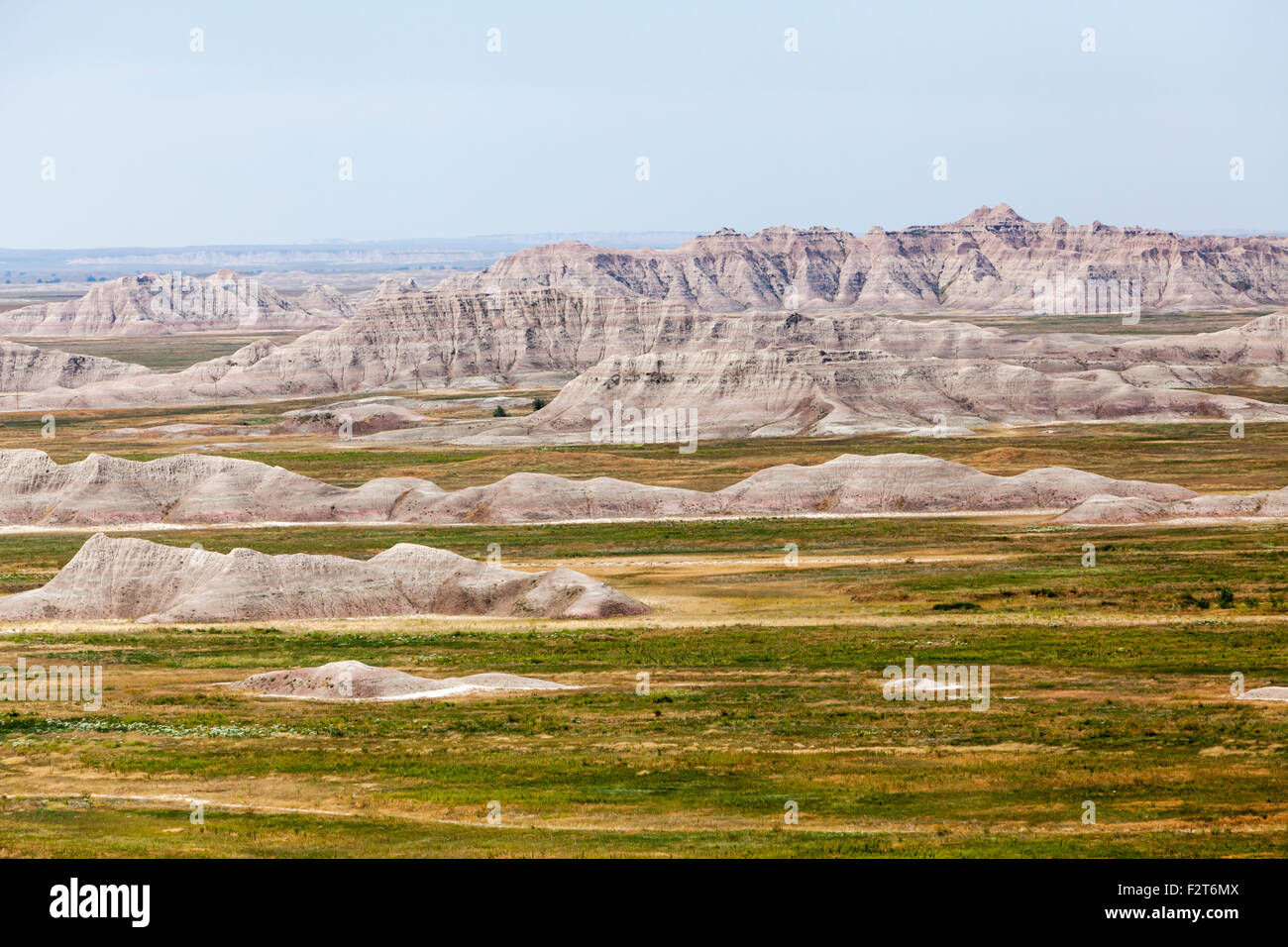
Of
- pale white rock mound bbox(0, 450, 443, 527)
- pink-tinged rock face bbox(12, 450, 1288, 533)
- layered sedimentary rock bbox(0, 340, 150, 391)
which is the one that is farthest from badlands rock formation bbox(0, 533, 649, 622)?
layered sedimentary rock bbox(0, 340, 150, 391)

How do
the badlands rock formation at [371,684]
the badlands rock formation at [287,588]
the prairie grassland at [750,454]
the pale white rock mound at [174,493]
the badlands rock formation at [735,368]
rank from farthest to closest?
the badlands rock formation at [735,368] → the prairie grassland at [750,454] → the pale white rock mound at [174,493] → the badlands rock formation at [287,588] → the badlands rock formation at [371,684]

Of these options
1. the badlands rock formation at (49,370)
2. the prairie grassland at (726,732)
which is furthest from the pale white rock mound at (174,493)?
the badlands rock formation at (49,370)

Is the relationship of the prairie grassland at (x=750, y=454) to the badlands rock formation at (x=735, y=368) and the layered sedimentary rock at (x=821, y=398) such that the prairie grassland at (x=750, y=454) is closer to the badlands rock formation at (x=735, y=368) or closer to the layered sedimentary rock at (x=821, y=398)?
the layered sedimentary rock at (x=821, y=398)

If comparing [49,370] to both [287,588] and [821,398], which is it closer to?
[821,398]

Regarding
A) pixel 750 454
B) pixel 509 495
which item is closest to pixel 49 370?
pixel 750 454

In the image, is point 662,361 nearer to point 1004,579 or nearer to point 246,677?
point 1004,579

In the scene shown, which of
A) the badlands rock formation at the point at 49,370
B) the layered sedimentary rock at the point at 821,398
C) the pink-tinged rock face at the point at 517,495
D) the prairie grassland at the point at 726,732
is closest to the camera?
A: the prairie grassland at the point at 726,732
